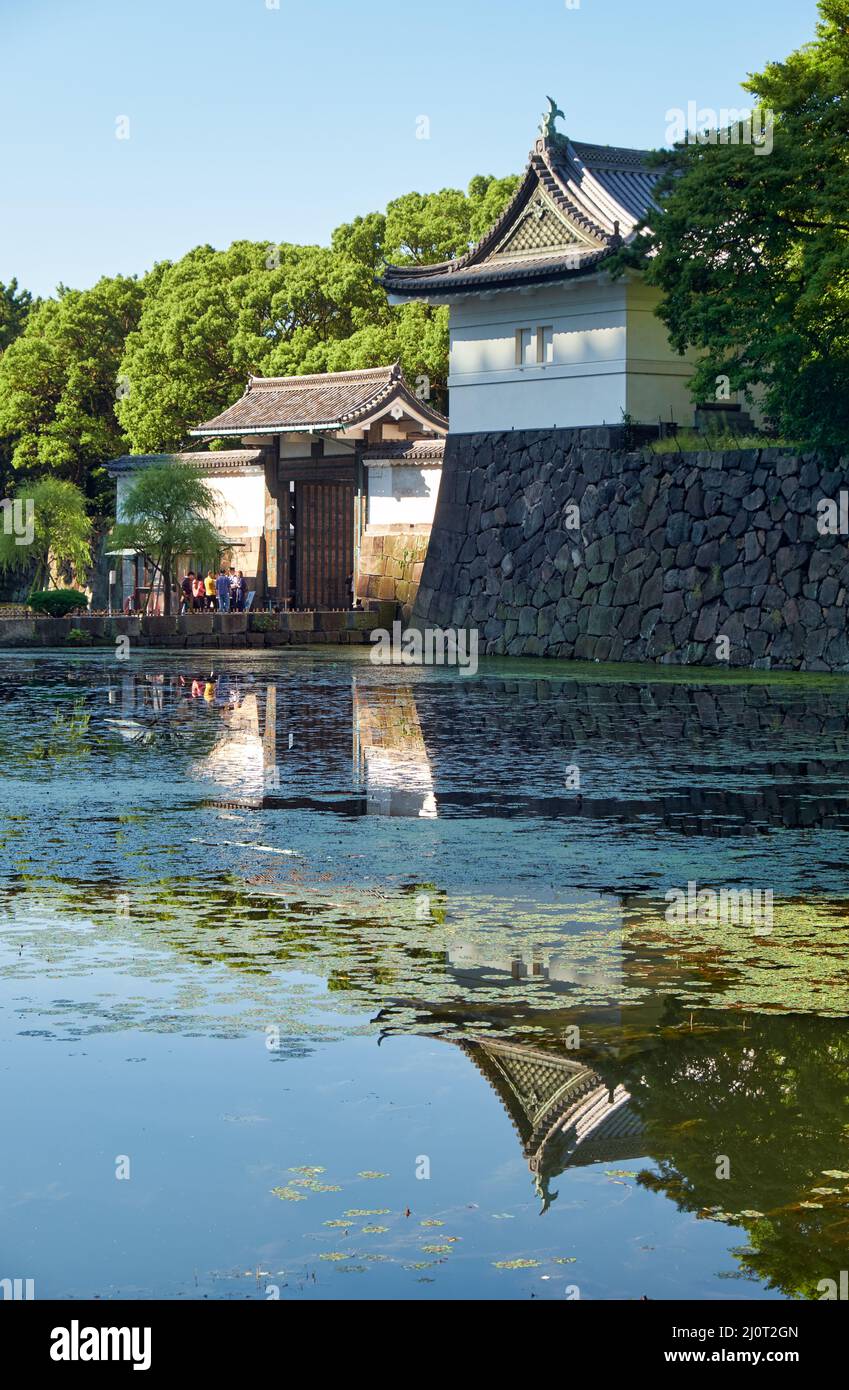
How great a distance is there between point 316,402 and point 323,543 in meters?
3.87

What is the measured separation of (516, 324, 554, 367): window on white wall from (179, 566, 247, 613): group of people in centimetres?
1165

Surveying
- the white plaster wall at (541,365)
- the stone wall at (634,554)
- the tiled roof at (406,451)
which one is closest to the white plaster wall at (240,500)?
the tiled roof at (406,451)

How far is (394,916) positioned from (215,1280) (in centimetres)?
461

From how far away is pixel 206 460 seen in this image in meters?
52.4

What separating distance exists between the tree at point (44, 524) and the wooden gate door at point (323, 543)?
19.4 feet

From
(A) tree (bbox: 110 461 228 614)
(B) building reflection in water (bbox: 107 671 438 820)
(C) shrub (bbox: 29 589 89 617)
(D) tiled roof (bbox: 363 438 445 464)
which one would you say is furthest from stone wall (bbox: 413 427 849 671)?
(B) building reflection in water (bbox: 107 671 438 820)

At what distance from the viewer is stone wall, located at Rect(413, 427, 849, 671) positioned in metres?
33.1

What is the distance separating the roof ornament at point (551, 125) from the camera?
127 ft

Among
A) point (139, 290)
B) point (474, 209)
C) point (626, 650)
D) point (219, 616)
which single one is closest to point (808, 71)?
point (626, 650)

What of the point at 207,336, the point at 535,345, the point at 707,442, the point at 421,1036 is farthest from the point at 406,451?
the point at 421,1036

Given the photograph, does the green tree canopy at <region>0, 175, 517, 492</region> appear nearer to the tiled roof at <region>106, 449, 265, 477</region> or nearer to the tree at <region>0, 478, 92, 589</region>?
the tiled roof at <region>106, 449, 265, 477</region>

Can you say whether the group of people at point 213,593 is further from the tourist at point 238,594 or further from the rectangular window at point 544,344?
the rectangular window at point 544,344
